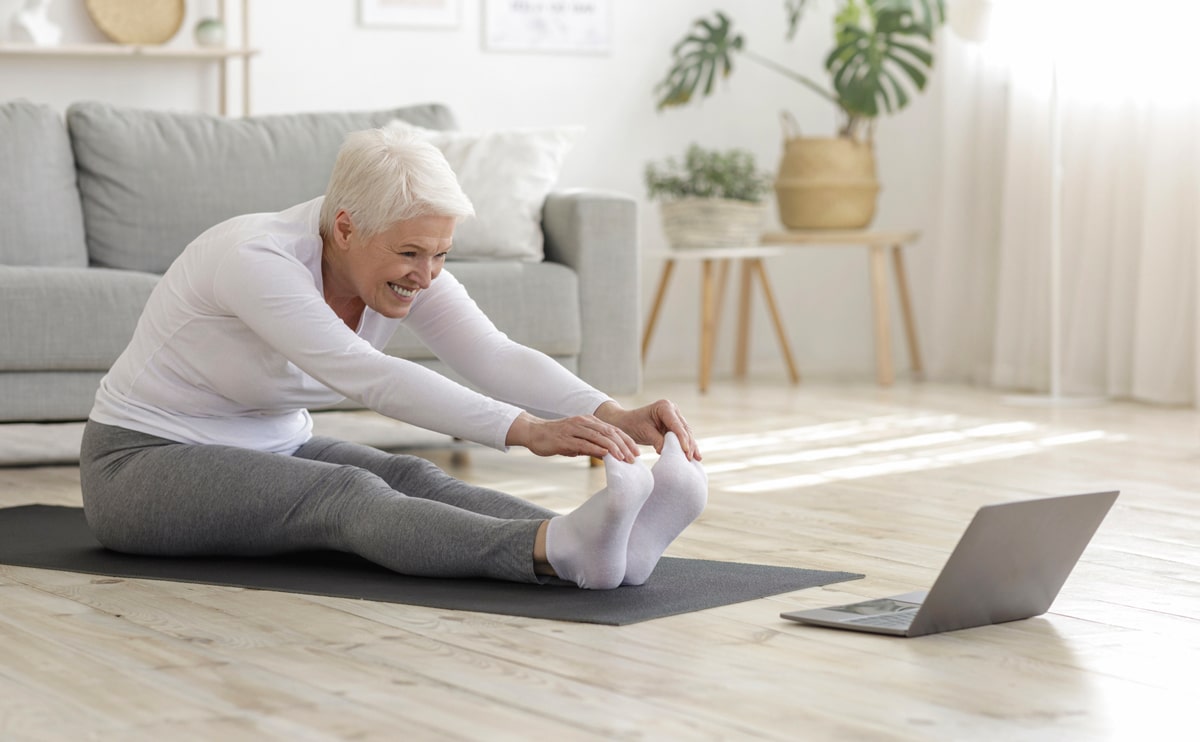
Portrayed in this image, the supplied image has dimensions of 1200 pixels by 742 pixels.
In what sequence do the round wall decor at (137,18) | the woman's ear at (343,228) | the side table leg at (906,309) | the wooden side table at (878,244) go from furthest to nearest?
1. the side table leg at (906,309)
2. the wooden side table at (878,244)
3. the round wall decor at (137,18)
4. the woman's ear at (343,228)

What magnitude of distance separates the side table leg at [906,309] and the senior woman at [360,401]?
3450mm

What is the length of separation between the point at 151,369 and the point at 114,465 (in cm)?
14

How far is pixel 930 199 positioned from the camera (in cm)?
579

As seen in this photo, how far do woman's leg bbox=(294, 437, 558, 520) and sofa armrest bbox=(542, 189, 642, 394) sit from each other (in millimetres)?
1242

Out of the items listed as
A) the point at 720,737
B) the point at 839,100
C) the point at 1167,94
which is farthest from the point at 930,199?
the point at 720,737

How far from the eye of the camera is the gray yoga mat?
6.32 ft

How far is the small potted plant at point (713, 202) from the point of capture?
5113 millimetres

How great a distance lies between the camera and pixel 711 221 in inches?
201

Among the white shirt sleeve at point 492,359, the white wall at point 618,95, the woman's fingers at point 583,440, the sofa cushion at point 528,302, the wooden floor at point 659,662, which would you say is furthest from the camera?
the white wall at point 618,95

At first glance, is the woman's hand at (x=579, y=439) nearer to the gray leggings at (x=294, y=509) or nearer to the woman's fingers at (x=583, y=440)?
the woman's fingers at (x=583, y=440)

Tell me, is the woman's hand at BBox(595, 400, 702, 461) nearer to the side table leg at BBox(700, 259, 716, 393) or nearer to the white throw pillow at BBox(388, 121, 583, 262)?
the white throw pillow at BBox(388, 121, 583, 262)

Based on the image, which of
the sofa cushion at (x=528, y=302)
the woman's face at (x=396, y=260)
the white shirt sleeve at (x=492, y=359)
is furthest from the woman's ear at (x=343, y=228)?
the sofa cushion at (x=528, y=302)

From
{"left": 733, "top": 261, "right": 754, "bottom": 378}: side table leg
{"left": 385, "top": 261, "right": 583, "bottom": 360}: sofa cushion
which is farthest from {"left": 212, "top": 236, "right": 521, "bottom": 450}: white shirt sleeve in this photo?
{"left": 733, "top": 261, "right": 754, "bottom": 378}: side table leg

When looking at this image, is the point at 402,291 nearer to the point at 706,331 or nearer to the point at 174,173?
the point at 174,173
